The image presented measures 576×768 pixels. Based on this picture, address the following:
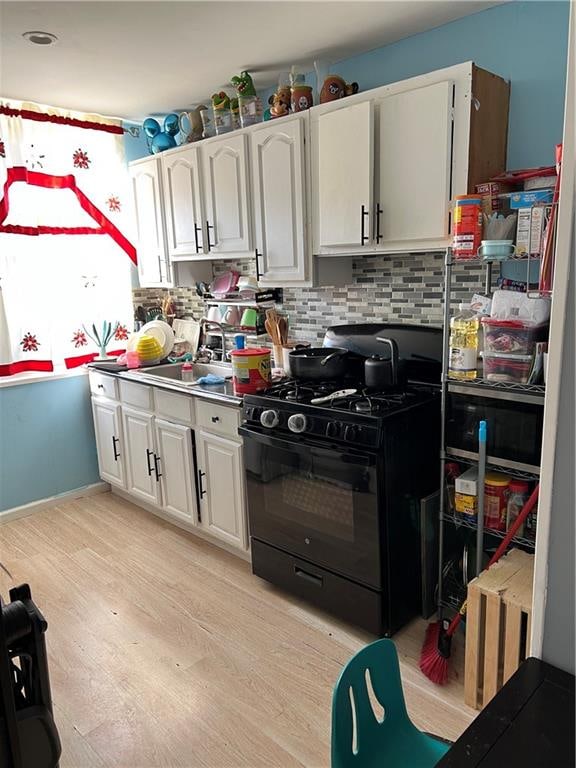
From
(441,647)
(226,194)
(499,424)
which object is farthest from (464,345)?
(226,194)

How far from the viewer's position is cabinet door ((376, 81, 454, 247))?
2049 mm

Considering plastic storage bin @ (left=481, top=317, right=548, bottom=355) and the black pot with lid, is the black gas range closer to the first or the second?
the black pot with lid


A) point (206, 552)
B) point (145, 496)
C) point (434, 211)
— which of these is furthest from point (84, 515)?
point (434, 211)

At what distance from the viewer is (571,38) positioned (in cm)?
90

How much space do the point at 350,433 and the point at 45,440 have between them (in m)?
2.29

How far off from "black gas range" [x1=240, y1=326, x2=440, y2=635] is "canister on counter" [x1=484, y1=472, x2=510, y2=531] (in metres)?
0.29

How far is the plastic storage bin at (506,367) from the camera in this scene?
1819 millimetres

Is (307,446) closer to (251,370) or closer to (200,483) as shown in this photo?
(251,370)

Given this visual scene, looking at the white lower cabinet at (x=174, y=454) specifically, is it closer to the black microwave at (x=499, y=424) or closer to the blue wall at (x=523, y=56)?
the black microwave at (x=499, y=424)

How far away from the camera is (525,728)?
0.87 m

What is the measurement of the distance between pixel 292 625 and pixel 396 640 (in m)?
0.43

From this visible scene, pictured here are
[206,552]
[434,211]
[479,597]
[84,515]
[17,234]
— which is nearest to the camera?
[479,597]

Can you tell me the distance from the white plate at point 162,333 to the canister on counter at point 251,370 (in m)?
1.15

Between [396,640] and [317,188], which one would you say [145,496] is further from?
[317,188]
